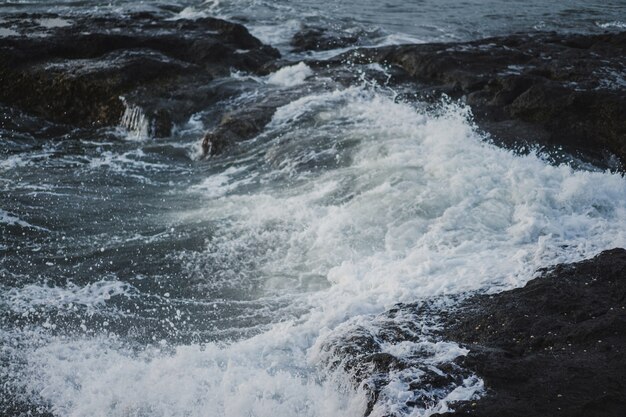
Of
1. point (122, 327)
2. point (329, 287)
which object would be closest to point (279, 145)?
Answer: point (329, 287)

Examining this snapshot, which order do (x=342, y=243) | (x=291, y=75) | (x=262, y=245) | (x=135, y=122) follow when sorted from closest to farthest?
(x=342, y=243), (x=262, y=245), (x=135, y=122), (x=291, y=75)

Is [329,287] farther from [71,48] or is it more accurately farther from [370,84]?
[71,48]

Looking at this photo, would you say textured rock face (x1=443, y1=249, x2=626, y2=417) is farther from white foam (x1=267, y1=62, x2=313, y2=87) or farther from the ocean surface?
white foam (x1=267, y1=62, x2=313, y2=87)

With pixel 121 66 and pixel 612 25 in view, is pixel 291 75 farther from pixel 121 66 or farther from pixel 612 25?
pixel 612 25

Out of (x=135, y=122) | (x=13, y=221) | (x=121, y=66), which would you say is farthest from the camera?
(x=121, y=66)

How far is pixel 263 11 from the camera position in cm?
1827

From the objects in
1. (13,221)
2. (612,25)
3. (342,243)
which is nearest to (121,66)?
(13,221)

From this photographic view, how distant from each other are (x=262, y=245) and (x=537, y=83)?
5759 mm

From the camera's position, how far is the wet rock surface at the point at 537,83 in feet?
31.6

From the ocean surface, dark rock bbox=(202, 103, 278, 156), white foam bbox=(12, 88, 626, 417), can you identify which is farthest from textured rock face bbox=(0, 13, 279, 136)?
white foam bbox=(12, 88, 626, 417)

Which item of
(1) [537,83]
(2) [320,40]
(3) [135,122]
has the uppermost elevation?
(2) [320,40]

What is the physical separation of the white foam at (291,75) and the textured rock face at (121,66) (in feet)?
2.09

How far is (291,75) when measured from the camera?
507 inches

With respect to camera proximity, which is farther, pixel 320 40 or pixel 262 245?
pixel 320 40
